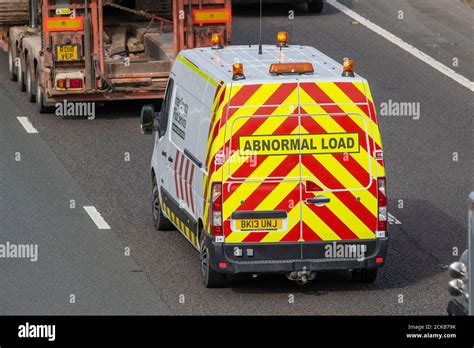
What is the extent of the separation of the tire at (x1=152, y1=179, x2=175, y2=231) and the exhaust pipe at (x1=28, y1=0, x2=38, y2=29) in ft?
33.8

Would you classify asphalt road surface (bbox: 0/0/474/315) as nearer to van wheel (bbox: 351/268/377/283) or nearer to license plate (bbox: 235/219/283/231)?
van wheel (bbox: 351/268/377/283)

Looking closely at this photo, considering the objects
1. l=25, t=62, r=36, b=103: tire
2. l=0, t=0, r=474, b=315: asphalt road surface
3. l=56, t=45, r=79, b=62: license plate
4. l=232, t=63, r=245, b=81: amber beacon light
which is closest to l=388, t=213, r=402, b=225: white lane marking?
l=0, t=0, r=474, b=315: asphalt road surface

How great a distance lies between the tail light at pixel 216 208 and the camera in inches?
579

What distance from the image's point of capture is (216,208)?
14750mm

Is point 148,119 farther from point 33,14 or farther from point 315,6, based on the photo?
point 315,6

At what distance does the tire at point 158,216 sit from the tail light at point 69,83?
6759 millimetres

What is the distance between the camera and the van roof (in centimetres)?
1479


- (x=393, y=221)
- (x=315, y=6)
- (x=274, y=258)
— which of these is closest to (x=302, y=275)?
(x=274, y=258)

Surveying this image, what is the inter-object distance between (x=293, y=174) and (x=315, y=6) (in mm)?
18783

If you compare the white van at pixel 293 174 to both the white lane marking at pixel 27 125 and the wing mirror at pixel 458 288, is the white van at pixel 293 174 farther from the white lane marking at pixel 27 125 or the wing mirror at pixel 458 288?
the white lane marking at pixel 27 125

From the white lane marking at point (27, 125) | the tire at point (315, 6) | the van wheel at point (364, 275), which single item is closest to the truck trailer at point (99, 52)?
the white lane marking at point (27, 125)

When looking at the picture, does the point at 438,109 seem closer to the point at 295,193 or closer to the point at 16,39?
the point at 16,39

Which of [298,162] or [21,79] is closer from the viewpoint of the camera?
[298,162]

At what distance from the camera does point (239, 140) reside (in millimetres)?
14594
